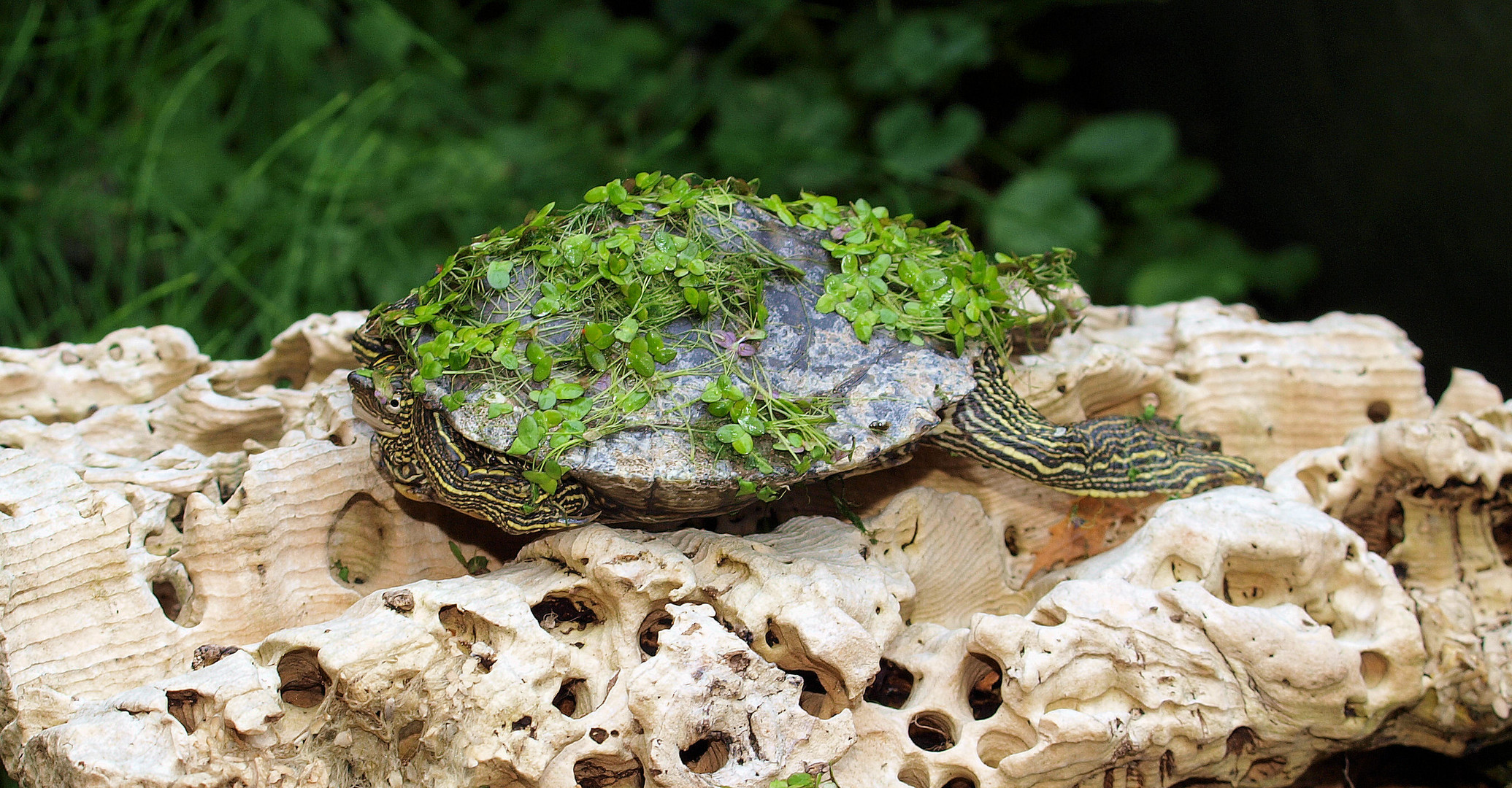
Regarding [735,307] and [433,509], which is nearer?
[735,307]

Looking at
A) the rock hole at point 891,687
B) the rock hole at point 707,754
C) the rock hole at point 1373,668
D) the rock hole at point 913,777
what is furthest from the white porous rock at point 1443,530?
the rock hole at point 707,754

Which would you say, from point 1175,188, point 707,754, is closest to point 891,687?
point 707,754

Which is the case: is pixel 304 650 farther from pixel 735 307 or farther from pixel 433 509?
pixel 735 307

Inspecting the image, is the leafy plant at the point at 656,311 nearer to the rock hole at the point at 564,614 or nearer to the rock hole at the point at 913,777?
the rock hole at the point at 564,614

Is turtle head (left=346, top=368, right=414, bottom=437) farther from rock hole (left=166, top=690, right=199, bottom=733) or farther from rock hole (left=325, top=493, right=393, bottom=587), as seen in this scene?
rock hole (left=166, top=690, right=199, bottom=733)

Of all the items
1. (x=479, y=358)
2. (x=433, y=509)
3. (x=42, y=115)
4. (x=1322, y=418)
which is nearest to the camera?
(x=479, y=358)

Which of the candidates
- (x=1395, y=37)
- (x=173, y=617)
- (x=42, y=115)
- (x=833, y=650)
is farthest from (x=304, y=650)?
(x=1395, y=37)

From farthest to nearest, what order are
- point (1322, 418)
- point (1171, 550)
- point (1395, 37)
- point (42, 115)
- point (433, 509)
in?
point (42, 115) → point (1395, 37) → point (1322, 418) → point (433, 509) → point (1171, 550)
